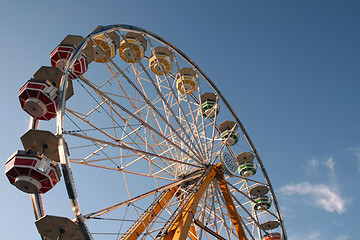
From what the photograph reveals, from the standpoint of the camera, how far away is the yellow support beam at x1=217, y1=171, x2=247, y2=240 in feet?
39.9

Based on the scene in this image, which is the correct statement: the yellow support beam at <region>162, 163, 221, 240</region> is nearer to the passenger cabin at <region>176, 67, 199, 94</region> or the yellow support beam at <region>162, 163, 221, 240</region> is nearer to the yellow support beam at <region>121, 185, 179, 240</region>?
the yellow support beam at <region>121, 185, 179, 240</region>

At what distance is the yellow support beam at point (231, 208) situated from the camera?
12.1 meters

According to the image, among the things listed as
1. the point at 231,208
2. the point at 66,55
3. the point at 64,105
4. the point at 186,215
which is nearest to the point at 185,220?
the point at 186,215

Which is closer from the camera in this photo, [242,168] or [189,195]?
[189,195]

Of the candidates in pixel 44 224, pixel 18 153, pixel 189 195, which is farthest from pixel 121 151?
pixel 44 224

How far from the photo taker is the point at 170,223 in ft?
34.4

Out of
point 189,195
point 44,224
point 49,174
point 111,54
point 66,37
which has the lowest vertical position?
point 44,224

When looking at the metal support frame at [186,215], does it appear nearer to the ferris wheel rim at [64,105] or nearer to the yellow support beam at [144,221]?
the yellow support beam at [144,221]

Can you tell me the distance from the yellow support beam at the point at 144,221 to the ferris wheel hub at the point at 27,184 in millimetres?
3454

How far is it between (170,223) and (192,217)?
29.3 inches

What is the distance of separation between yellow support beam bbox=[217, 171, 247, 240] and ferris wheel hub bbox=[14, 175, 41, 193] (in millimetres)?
6901

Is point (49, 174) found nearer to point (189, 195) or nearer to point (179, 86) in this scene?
point (189, 195)

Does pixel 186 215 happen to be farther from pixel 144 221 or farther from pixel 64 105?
pixel 64 105

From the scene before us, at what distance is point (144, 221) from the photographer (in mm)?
11047
